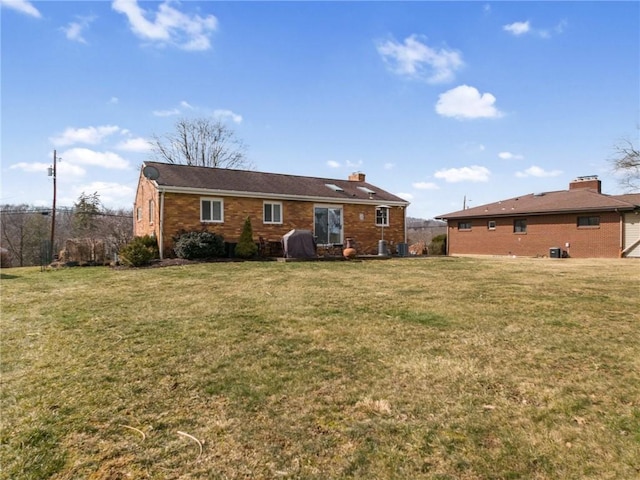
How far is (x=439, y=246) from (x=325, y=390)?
2619 centimetres

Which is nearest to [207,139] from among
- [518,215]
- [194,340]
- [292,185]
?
[292,185]

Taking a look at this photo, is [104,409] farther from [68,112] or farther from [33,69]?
[68,112]

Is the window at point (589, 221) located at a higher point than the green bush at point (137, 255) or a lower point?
higher

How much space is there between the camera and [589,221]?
20.8 meters

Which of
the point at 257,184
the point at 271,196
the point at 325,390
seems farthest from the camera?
the point at 257,184

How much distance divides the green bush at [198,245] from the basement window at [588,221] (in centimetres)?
1991

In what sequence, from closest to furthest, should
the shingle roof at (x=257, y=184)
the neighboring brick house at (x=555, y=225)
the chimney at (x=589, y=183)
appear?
the shingle roof at (x=257, y=184), the neighboring brick house at (x=555, y=225), the chimney at (x=589, y=183)

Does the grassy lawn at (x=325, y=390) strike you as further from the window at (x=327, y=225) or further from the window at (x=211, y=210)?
the window at (x=327, y=225)

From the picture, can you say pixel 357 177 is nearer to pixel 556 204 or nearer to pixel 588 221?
pixel 556 204

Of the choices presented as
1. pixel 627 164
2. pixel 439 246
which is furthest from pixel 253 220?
pixel 627 164

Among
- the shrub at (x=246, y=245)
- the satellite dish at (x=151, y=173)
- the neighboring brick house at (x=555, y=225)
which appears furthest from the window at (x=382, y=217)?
the satellite dish at (x=151, y=173)

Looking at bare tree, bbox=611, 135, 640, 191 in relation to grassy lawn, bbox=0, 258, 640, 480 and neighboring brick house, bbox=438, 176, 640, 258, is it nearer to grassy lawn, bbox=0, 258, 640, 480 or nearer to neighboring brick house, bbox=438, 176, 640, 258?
neighboring brick house, bbox=438, 176, 640, 258

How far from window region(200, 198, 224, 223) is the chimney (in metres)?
24.1

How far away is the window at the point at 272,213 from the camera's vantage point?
1784 centimetres
